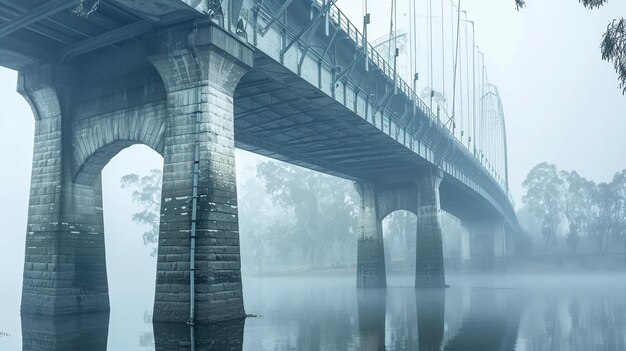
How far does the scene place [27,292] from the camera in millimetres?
24203

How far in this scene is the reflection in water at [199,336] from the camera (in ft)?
48.7

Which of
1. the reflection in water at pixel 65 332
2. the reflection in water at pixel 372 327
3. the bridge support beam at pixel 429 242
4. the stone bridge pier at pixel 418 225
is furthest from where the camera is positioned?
the stone bridge pier at pixel 418 225

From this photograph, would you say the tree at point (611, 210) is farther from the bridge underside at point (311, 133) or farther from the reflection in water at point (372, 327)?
the reflection in water at point (372, 327)

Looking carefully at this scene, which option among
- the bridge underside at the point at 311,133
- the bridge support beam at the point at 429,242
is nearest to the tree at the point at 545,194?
the bridge underside at the point at 311,133

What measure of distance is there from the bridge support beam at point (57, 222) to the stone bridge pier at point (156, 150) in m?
0.04

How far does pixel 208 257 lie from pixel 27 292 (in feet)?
32.9

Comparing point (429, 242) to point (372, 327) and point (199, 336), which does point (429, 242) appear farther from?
point (199, 336)

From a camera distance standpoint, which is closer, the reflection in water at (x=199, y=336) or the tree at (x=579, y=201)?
the reflection in water at (x=199, y=336)

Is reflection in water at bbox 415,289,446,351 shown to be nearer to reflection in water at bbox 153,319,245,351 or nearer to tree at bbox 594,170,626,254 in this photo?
reflection in water at bbox 153,319,245,351

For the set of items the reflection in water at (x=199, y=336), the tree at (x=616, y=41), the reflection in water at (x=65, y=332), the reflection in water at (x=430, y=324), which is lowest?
the reflection in water at (x=430, y=324)

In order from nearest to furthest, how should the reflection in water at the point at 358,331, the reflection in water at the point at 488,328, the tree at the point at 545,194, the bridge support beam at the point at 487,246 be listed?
the reflection in water at the point at 358,331
the reflection in water at the point at 488,328
the bridge support beam at the point at 487,246
the tree at the point at 545,194

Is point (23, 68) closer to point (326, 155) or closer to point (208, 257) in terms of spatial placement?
point (208, 257)

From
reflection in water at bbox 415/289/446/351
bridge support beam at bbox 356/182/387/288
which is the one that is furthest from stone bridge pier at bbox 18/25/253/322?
bridge support beam at bbox 356/182/387/288

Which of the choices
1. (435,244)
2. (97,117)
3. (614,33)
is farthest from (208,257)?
(435,244)
